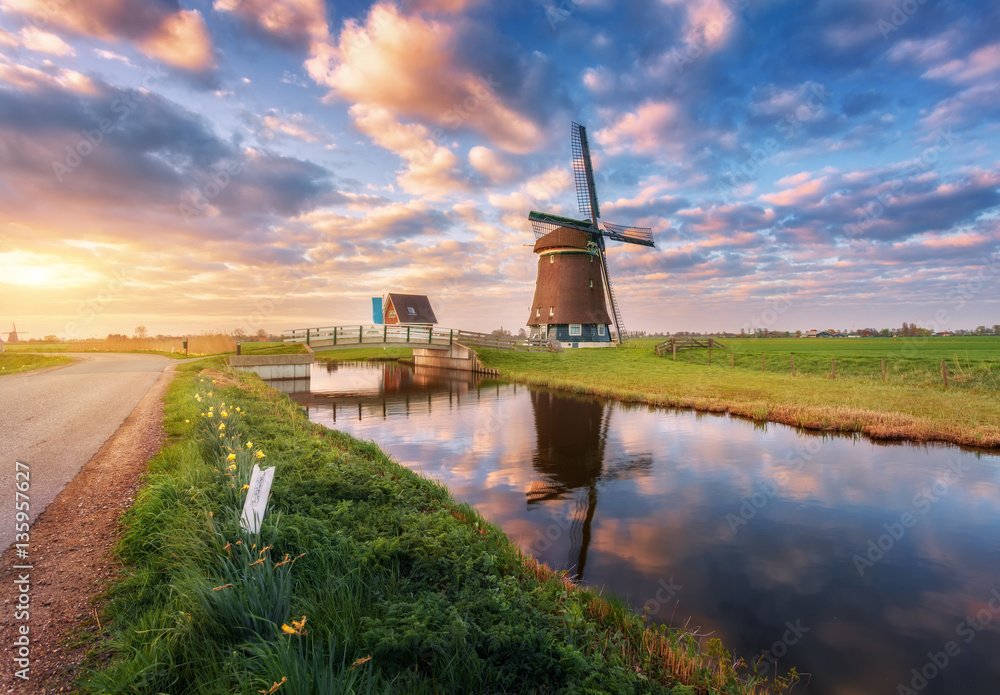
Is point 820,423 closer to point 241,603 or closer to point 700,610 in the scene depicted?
point 700,610

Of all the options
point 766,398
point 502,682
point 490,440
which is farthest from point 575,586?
point 766,398

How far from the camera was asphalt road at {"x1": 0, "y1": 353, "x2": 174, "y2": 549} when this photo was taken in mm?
6070

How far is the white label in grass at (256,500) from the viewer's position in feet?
12.3

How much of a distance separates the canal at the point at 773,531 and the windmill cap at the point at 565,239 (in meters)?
27.3

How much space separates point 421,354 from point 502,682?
43636 millimetres

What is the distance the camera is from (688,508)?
9.05m

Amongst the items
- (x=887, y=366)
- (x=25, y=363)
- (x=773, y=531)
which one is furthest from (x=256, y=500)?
(x=887, y=366)

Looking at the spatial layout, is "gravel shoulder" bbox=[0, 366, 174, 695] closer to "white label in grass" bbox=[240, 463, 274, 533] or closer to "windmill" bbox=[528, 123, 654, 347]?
"white label in grass" bbox=[240, 463, 274, 533]

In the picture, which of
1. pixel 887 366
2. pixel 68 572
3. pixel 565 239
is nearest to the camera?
pixel 68 572

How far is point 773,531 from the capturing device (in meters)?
8.05

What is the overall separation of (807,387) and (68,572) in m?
25.4

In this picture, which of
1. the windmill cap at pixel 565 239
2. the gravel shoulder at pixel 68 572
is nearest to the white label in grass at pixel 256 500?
the gravel shoulder at pixel 68 572

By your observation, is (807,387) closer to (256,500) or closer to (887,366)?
(887,366)

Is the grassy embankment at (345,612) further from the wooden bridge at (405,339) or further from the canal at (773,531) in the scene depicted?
the wooden bridge at (405,339)
